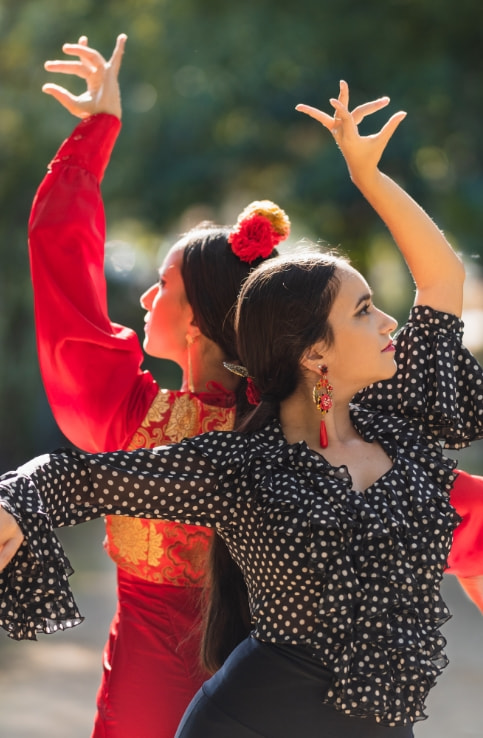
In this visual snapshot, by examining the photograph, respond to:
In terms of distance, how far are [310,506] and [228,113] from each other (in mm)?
7150

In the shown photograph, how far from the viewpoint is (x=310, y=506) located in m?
1.74

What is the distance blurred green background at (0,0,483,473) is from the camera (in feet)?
26.7

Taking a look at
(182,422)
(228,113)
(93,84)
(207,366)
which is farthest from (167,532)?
(228,113)

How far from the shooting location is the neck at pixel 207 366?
90.7 inches

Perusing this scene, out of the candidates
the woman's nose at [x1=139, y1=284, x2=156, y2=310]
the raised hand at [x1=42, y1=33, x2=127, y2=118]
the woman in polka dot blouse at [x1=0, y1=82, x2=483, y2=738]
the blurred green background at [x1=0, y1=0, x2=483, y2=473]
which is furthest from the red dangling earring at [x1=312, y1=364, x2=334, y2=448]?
the blurred green background at [x1=0, y1=0, x2=483, y2=473]

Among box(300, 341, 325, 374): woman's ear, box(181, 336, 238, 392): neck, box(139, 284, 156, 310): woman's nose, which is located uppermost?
box(139, 284, 156, 310): woman's nose

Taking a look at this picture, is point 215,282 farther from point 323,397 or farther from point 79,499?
point 79,499

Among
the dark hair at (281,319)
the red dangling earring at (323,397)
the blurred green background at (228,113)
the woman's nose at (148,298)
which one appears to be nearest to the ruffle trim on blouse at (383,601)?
the red dangling earring at (323,397)

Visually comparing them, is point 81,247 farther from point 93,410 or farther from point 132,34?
point 132,34

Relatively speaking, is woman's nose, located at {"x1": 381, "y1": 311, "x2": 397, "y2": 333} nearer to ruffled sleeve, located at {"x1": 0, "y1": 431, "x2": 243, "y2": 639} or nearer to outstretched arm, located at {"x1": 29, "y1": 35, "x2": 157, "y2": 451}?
ruffled sleeve, located at {"x1": 0, "y1": 431, "x2": 243, "y2": 639}

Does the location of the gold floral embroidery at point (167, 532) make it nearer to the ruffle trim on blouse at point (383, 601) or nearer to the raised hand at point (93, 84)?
the ruffle trim on blouse at point (383, 601)

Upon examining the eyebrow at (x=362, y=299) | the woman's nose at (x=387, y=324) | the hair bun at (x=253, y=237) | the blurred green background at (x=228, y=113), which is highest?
the blurred green background at (x=228, y=113)

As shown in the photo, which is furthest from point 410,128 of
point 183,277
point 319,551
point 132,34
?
point 319,551

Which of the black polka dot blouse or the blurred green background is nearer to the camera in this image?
the black polka dot blouse
